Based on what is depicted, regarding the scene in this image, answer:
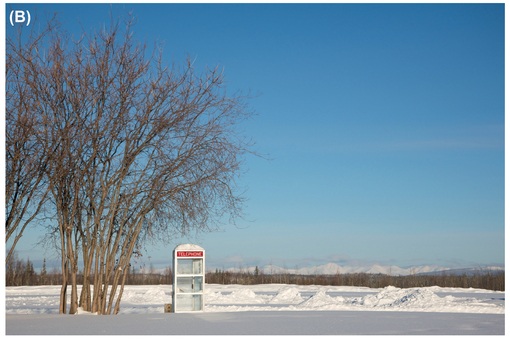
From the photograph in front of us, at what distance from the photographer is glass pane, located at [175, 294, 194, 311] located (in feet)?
34.2

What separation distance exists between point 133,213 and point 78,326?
11.8 feet

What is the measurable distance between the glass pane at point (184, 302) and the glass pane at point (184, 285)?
0.13 m

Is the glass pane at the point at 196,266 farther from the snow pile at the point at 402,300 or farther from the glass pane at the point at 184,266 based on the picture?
the snow pile at the point at 402,300

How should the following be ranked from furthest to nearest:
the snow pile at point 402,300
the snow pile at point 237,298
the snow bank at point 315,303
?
the snow pile at point 237,298
the snow pile at point 402,300
the snow bank at point 315,303

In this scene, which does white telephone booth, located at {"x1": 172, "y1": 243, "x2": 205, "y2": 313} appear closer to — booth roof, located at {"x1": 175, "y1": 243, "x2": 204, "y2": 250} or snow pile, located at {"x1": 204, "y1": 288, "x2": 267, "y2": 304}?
booth roof, located at {"x1": 175, "y1": 243, "x2": 204, "y2": 250}

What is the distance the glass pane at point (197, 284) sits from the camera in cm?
1059

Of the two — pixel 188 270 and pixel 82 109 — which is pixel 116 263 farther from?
pixel 82 109

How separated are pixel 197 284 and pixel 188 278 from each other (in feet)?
0.79

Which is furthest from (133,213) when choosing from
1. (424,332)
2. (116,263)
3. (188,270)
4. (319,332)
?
(424,332)

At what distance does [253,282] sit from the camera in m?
31.0

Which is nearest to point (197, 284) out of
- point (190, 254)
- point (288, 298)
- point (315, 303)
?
point (190, 254)

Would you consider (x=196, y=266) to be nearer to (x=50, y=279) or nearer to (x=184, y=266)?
(x=184, y=266)

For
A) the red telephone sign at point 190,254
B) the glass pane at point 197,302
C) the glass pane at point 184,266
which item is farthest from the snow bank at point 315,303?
the red telephone sign at point 190,254

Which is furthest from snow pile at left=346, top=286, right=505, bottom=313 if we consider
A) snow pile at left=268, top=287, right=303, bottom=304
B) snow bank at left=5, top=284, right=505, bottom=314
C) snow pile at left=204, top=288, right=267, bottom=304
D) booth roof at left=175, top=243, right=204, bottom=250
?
booth roof at left=175, top=243, right=204, bottom=250
